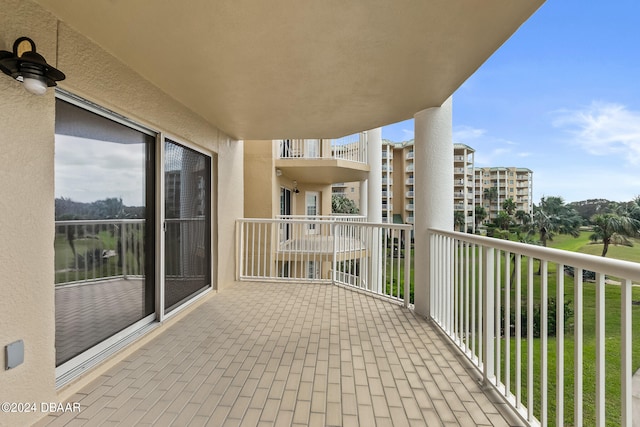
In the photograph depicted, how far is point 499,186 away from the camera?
1395 inches

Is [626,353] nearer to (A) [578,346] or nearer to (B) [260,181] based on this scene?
(A) [578,346]

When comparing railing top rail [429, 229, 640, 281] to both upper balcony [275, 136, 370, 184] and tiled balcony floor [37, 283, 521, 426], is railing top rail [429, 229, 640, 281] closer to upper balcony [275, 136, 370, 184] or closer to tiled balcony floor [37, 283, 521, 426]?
tiled balcony floor [37, 283, 521, 426]

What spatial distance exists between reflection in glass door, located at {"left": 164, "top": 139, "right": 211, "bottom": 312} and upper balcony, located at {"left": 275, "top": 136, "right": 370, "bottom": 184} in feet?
11.4

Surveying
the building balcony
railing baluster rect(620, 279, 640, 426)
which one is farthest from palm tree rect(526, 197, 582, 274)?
railing baluster rect(620, 279, 640, 426)

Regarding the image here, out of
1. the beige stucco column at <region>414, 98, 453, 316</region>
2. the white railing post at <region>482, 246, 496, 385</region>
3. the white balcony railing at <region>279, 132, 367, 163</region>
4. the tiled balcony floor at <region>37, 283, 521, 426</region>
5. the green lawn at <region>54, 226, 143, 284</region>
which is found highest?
the white balcony railing at <region>279, 132, 367, 163</region>

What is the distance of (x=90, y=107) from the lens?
230 centimetres

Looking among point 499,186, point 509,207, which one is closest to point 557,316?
point 509,207

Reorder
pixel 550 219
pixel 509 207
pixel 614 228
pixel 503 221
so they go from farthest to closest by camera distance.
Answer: pixel 509 207, pixel 503 221, pixel 550 219, pixel 614 228

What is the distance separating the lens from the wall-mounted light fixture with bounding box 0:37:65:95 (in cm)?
162

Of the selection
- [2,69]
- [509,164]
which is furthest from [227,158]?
[509,164]

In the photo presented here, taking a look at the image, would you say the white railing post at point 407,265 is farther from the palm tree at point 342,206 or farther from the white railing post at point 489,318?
the palm tree at point 342,206

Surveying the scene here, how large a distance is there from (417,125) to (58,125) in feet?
10.9

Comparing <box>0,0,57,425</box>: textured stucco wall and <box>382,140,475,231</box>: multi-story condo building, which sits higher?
<box>382,140,475,231</box>: multi-story condo building

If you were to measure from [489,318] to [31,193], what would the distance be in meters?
3.01
